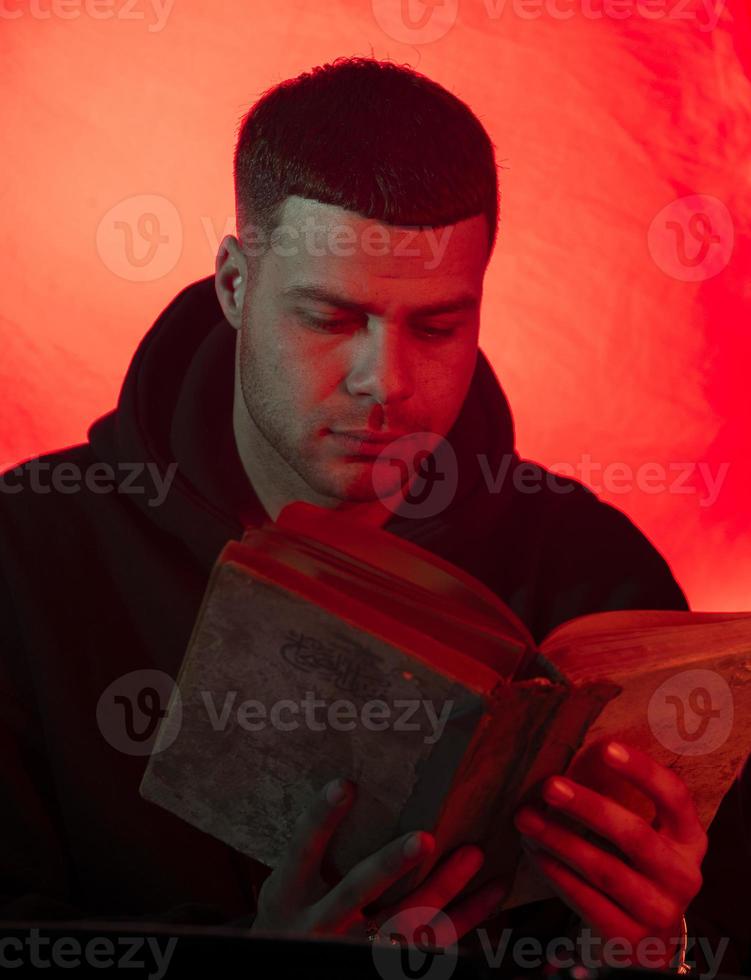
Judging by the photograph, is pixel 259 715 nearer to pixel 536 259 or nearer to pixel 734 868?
pixel 734 868

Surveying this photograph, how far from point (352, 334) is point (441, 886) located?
60 centimetres

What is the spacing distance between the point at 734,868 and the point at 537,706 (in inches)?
24.0

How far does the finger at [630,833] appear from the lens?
107 cm

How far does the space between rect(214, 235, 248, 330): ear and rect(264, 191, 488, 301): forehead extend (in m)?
0.09

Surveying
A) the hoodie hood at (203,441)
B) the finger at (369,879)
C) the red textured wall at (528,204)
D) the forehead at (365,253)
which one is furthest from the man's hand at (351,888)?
the red textured wall at (528,204)

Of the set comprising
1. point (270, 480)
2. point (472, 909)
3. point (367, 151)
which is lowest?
point (472, 909)

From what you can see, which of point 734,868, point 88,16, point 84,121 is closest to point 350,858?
point 734,868

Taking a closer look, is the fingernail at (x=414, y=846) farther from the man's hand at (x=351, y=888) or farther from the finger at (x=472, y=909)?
the finger at (x=472, y=909)

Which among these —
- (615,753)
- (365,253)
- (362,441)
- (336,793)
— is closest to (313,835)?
(336,793)

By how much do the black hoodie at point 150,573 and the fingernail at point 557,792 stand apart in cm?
44

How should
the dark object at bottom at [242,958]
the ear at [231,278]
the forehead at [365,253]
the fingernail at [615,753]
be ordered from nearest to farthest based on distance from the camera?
the dark object at bottom at [242,958]
the fingernail at [615,753]
the forehead at [365,253]
the ear at [231,278]

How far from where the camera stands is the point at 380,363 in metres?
1.32

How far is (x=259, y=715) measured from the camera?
3.44ft

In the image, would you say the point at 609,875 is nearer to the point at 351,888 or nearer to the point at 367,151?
the point at 351,888
